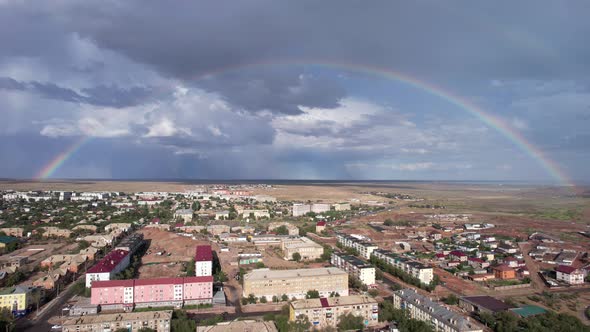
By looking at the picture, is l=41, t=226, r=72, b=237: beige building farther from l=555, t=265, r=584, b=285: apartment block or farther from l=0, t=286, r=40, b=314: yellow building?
l=555, t=265, r=584, b=285: apartment block

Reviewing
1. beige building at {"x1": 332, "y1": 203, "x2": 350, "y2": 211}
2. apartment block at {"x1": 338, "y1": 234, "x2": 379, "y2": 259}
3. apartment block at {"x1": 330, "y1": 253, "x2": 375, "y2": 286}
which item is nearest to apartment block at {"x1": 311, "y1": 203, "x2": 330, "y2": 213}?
beige building at {"x1": 332, "y1": 203, "x2": 350, "y2": 211}

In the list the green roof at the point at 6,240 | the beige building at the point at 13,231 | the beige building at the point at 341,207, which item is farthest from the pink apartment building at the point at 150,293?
the beige building at the point at 341,207

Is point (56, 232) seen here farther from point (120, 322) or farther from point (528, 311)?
point (528, 311)

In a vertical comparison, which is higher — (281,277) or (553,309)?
(281,277)

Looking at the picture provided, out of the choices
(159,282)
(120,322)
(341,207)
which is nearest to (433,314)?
(120,322)

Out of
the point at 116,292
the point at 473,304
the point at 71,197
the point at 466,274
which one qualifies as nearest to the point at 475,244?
the point at 466,274

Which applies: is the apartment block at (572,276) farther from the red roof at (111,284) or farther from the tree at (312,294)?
the red roof at (111,284)

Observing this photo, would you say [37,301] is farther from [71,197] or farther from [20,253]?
[71,197]
